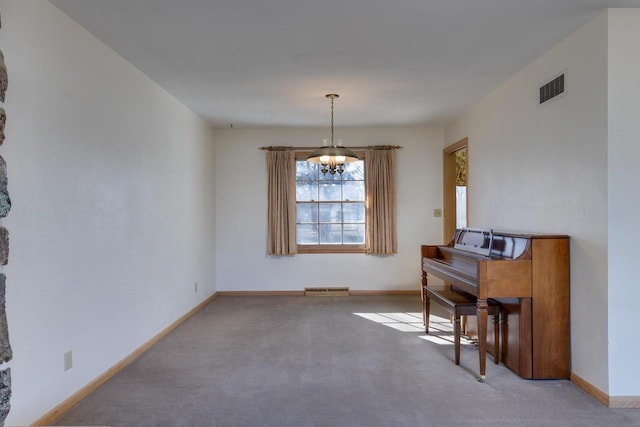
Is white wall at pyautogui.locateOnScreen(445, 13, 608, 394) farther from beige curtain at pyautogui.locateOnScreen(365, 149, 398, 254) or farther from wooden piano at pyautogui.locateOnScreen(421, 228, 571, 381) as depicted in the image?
beige curtain at pyautogui.locateOnScreen(365, 149, 398, 254)

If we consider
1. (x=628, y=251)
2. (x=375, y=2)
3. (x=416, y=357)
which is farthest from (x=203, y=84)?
(x=628, y=251)

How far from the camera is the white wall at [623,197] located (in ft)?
8.66

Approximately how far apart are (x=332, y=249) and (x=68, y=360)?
164 inches

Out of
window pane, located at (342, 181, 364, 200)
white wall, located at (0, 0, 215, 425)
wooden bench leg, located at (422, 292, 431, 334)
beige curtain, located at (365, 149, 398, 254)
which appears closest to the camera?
white wall, located at (0, 0, 215, 425)

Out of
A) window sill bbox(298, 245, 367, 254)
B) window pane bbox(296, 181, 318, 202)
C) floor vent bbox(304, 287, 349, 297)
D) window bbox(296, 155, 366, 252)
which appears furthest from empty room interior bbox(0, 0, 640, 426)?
window pane bbox(296, 181, 318, 202)

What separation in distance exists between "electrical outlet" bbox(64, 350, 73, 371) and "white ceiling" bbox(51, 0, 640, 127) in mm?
2239

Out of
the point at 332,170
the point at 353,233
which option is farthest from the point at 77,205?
the point at 353,233

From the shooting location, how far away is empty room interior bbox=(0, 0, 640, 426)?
8.01 feet

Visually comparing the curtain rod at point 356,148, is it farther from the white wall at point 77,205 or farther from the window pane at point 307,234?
the white wall at point 77,205

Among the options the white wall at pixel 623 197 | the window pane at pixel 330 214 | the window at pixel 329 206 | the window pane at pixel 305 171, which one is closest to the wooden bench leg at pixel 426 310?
the white wall at pixel 623 197

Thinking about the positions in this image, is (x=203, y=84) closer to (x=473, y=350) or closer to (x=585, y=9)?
(x=585, y=9)

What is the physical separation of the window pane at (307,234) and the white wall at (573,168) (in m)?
2.97

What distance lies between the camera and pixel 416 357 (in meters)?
3.53

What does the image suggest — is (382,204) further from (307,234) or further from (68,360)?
(68,360)
